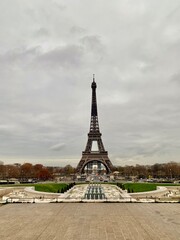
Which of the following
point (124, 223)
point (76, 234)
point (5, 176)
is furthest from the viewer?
point (5, 176)

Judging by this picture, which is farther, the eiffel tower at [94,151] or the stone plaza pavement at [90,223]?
the eiffel tower at [94,151]

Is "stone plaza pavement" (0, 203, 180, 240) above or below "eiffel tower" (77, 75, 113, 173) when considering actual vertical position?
below

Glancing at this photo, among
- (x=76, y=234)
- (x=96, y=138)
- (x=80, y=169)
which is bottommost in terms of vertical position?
(x=76, y=234)

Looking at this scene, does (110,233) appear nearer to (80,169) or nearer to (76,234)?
(76,234)

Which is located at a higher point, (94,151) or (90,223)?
(94,151)

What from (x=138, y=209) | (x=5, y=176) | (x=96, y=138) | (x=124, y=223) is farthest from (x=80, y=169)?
(x=124, y=223)

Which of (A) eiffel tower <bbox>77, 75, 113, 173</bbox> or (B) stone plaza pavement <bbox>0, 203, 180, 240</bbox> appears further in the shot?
(A) eiffel tower <bbox>77, 75, 113, 173</bbox>

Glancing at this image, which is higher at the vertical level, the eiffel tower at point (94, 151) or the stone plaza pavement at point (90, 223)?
the eiffel tower at point (94, 151)

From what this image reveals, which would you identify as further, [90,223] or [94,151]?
[94,151]
